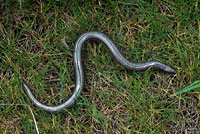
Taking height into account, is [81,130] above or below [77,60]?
below

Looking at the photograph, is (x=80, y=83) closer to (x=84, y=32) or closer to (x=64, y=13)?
(x=84, y=32)


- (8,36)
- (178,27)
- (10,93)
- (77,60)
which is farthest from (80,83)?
(178,27)

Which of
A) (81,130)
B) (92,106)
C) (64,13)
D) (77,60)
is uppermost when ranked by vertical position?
(64,13)
